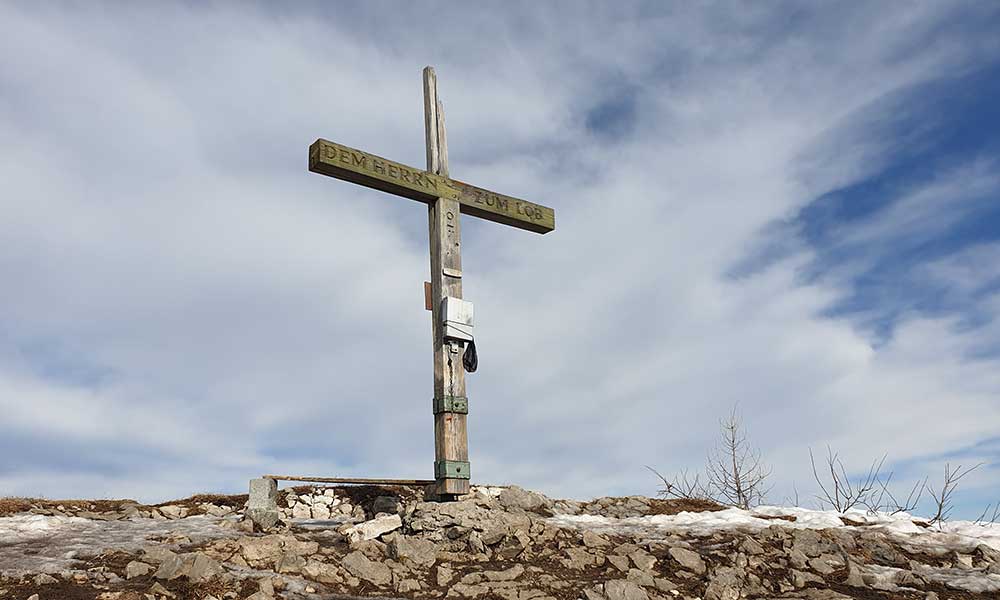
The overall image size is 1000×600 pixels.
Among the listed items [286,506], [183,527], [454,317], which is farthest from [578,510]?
[183,527]

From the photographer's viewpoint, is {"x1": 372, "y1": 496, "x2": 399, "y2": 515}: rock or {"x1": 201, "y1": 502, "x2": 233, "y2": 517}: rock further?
{"x1": 372, "y1": 496, "x2": 399, "y2": 515}: rock

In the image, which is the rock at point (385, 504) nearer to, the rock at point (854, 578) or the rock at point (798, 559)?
the rock at point (798, 559)

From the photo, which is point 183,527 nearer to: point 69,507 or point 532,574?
point 69,507

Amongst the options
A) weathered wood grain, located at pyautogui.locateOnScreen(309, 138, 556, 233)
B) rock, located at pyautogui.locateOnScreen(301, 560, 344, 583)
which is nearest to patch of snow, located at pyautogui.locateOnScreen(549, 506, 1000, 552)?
rock, located at pyautogui.locateOnScreen(301, 560, 344, 583)

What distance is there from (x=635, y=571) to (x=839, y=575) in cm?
231

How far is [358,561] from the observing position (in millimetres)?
8031

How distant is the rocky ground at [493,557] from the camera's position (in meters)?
7.45

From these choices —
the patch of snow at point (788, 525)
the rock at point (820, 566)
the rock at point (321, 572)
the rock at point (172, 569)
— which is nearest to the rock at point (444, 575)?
the rock at point (321, 572)

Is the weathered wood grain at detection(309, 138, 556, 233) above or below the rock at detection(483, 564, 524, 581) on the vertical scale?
above

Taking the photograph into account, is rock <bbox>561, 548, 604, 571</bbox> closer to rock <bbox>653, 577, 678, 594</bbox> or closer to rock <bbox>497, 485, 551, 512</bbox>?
rock <bbox>653, 577, 678, 594</bbox>

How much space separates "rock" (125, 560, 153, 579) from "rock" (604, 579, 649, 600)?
4290 millimetres

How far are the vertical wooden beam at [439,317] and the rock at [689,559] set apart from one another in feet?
9.48

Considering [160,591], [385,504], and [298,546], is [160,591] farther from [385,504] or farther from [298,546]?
[385,504]

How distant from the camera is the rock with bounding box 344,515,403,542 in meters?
9.10
